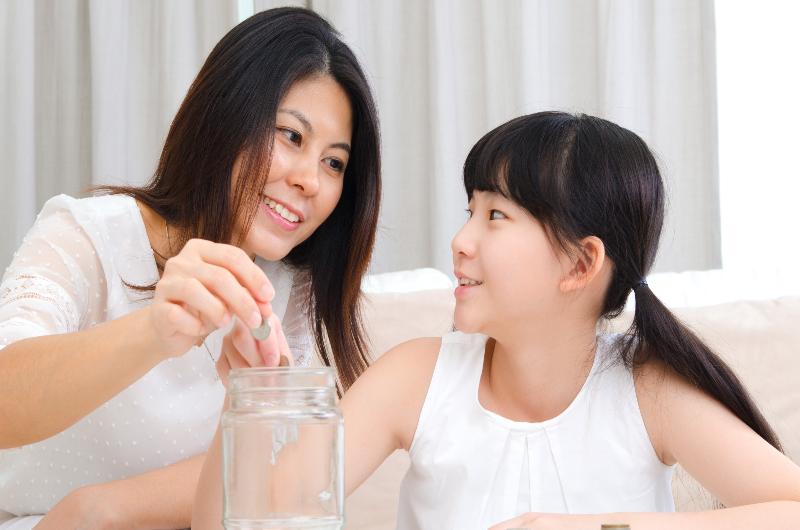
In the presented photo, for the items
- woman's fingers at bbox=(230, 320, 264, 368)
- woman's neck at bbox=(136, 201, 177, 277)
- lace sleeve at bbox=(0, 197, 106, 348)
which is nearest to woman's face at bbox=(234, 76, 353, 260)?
woman's neck at bbox=(136, 201, 177, 277)

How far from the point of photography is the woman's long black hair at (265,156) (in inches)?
45.0

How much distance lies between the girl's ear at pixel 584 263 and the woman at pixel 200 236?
0.41 metres

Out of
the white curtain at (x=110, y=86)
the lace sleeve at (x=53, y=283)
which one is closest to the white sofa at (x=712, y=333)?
the lace sleeve at (x=53, y=283)

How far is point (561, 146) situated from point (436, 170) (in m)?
1.07

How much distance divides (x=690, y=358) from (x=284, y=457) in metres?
0.63

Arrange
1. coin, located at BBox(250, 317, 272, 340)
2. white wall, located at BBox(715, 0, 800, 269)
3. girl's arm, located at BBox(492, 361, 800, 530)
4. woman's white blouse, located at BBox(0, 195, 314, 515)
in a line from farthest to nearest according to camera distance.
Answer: white wall, located at BBox(715, 0, 800, 269)
woman's white blouse, located at BBox(0, 195, 314, 515)
girl's arm, located at BBox(492, 361, 800, 530)
coin, located at BBox(250, 317, 272, 340)

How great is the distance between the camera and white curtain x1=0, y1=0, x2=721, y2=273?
78.4 inches

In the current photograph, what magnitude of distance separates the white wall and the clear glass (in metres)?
1.73

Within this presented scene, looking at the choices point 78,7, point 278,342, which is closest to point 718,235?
point 278,342

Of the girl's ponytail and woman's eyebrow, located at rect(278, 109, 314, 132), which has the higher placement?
woman's eyebrow, located at rect(278, 109, 314, 132)

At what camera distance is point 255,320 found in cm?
62

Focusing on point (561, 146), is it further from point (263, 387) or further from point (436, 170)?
point (436, 170)

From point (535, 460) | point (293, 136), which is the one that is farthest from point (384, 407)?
point (293, 136)

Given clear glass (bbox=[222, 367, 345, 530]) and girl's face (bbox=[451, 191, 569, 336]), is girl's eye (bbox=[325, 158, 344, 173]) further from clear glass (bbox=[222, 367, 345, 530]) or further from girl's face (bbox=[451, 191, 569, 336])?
clear glass (bbox=[222, 367, 345, 530])
